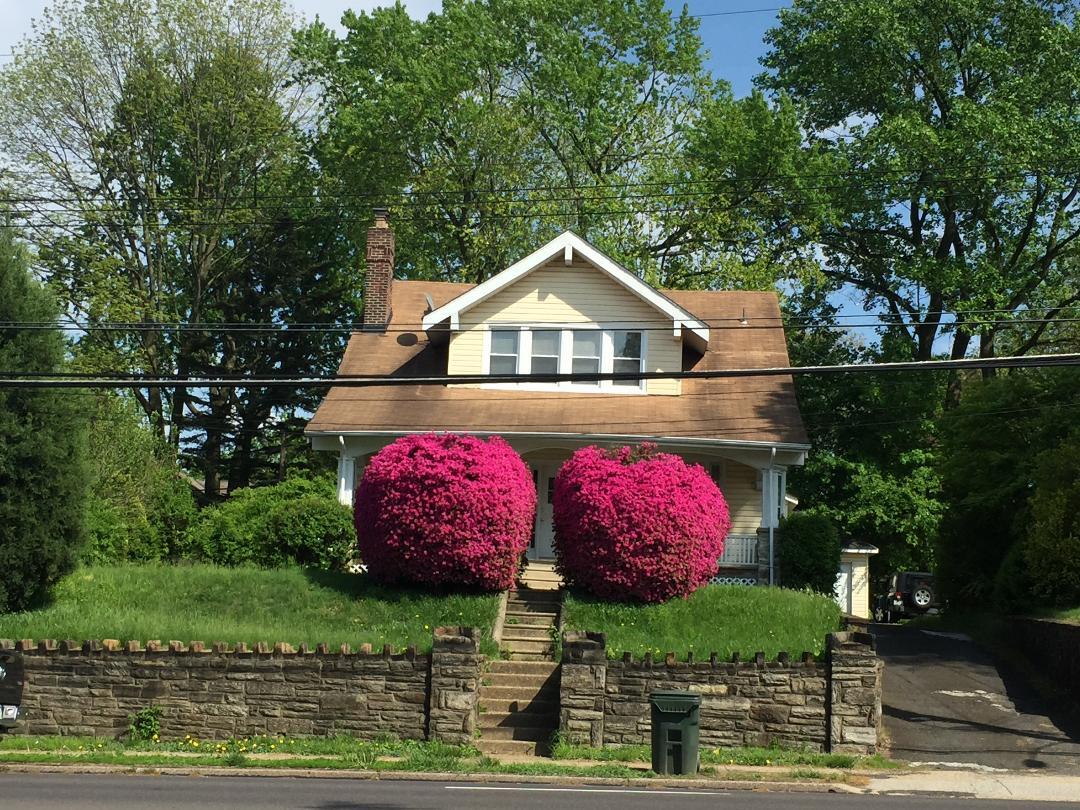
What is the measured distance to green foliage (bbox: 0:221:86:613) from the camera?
21922 mm

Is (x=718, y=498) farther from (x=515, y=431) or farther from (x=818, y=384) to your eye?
(x=818, y=384)

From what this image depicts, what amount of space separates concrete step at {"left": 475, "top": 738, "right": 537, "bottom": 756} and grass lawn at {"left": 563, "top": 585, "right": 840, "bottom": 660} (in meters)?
2.23

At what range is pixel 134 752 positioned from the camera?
59.8 ft

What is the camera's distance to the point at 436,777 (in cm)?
1702

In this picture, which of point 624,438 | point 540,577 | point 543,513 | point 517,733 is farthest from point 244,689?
point 543,513

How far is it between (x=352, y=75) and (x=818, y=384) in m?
18.1

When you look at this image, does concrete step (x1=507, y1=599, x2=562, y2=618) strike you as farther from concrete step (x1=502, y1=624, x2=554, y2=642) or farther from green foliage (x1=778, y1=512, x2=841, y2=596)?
green foliage (x1=778, y1=512, x2=841, y2=596)

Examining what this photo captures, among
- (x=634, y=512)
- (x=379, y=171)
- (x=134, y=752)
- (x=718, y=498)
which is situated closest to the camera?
(x=134, y=752)

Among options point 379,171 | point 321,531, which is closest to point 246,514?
point 321,531

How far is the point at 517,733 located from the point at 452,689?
1.36m

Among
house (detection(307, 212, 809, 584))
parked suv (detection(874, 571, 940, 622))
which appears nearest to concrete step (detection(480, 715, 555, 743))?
house (detection(307, 212, 809, 584))

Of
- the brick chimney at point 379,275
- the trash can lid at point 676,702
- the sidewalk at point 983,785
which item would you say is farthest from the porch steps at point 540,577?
the sidewalk at point 983,785

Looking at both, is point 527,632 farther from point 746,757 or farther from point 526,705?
point 746,757

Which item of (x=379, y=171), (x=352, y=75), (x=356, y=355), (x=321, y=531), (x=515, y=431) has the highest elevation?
(x=352, y=75)
